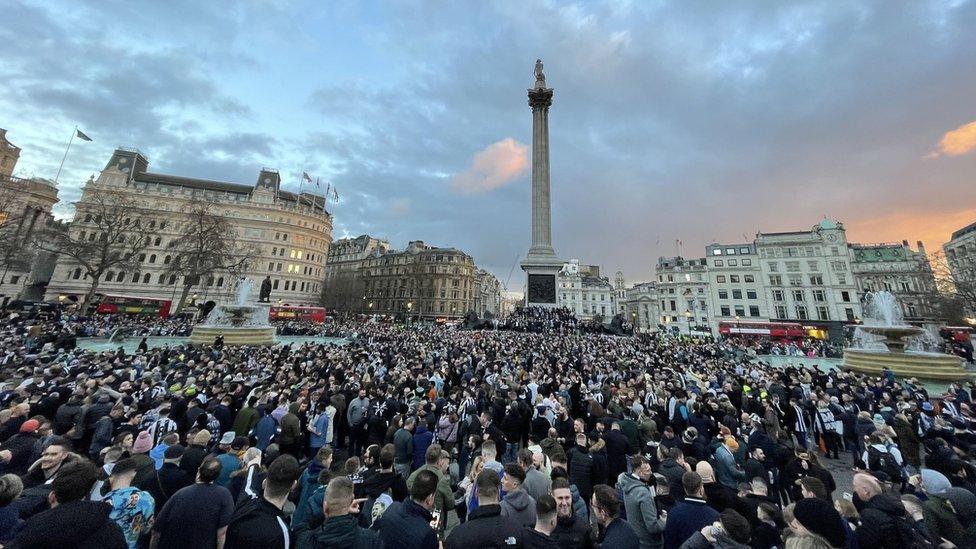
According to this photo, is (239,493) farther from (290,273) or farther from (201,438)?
(290,273)

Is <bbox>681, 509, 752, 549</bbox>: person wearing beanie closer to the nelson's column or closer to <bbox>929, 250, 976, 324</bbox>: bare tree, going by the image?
→ the nelson's column

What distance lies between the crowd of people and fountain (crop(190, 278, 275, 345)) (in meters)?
9.29

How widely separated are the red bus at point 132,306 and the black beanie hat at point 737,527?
5570 cm

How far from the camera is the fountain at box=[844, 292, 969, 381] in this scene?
17.1 metres

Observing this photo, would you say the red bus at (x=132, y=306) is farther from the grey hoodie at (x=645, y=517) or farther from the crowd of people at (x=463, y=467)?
the grey hoodie at (x=645, y=517)

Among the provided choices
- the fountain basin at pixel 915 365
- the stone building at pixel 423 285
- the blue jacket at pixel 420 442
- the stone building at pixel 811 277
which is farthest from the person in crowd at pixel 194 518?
the stone building at pixel 423 285

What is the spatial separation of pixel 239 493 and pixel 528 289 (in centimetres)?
3539

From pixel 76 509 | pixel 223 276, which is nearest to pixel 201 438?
pixel 76 509

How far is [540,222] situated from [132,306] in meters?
50.5

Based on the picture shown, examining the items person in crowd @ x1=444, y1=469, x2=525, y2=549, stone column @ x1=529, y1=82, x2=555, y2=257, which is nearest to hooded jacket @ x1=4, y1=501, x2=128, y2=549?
person in crowd @ x1=444, y1=469, x2=525, y2=549

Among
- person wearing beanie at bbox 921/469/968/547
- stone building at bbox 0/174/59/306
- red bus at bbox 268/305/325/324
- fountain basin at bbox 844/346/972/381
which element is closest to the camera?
person wearing beanie at bbox 921/469/968/547

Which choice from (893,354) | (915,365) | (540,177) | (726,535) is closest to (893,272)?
(893,354)

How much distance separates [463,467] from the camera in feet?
28.8

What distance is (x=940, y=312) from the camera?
44.6 m
